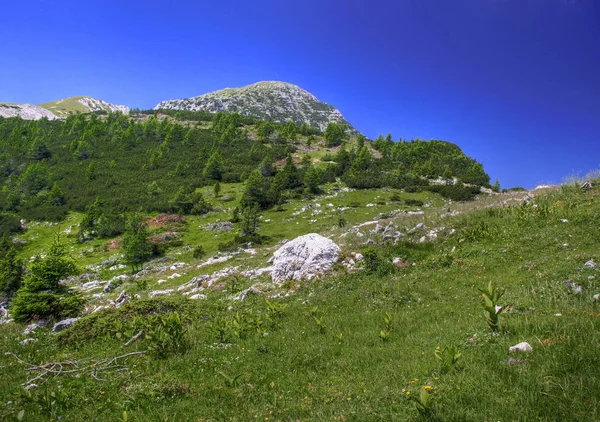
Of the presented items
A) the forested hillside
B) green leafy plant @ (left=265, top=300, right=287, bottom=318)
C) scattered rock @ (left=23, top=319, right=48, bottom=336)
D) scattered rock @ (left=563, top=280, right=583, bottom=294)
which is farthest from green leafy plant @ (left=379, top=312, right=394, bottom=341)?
the forested hillside

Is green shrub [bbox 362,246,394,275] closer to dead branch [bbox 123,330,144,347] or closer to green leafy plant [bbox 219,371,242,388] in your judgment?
green leafy plant [bbox 219,371,242,388]

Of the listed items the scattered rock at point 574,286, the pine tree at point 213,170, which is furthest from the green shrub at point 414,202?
the scattered rock at point 574,286

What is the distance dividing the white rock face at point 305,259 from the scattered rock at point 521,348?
1072cm

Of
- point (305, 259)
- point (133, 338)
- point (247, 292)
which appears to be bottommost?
point (133, 338)

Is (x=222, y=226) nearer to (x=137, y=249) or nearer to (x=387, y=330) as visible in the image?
(x=137, y=249)

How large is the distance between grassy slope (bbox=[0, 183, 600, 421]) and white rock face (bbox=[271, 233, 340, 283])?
2386 millimetres

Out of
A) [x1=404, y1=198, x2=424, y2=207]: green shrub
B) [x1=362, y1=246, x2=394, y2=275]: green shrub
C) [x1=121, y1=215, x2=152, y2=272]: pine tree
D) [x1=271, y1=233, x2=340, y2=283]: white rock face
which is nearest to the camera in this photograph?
[x1=362, y1=246, x2=394, y2=275]: green shrub

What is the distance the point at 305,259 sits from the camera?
16438mm

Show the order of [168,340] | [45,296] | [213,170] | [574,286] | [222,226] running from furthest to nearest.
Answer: [213,170], [222,226], [45,296], [168,340], [574,286]

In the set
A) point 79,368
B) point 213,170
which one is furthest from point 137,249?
point 213,170

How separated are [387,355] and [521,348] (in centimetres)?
257

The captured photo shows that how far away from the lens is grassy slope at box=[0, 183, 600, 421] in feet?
13.4

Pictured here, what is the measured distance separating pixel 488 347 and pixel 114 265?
42294mm

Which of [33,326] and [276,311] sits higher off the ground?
[276,311]
